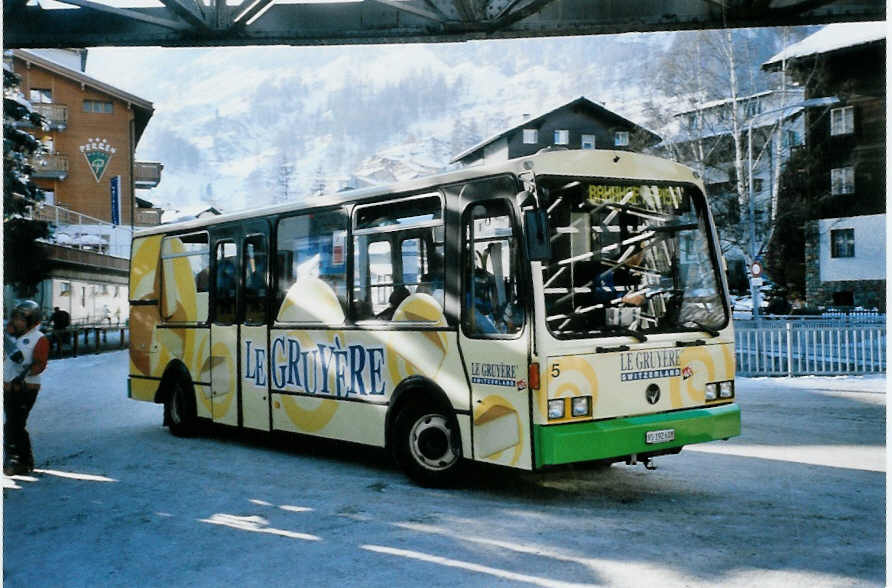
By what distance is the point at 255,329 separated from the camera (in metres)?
11.0

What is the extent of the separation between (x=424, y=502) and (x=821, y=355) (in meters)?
12.3

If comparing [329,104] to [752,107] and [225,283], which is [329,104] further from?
[225,283]

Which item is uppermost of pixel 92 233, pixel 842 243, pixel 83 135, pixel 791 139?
pixel 83 135

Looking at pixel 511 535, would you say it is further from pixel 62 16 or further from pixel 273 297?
pixel 62 16

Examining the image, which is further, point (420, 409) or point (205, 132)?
point (205, 132)

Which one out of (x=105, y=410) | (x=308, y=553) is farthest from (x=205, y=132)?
(x=308, y=553)

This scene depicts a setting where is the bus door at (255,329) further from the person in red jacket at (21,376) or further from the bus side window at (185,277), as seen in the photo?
the person in red jacket at (21,376)

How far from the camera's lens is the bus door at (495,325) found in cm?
754

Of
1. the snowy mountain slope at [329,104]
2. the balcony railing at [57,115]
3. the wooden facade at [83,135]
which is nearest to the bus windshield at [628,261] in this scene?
the wooden facade at [83,135]

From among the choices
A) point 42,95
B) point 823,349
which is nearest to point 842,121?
point 823,349

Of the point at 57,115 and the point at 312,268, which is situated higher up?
the point at 57,115

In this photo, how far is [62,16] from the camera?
329 inches

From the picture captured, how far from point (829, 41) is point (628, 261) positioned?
120 ft

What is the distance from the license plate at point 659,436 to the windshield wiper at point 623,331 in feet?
2.38
